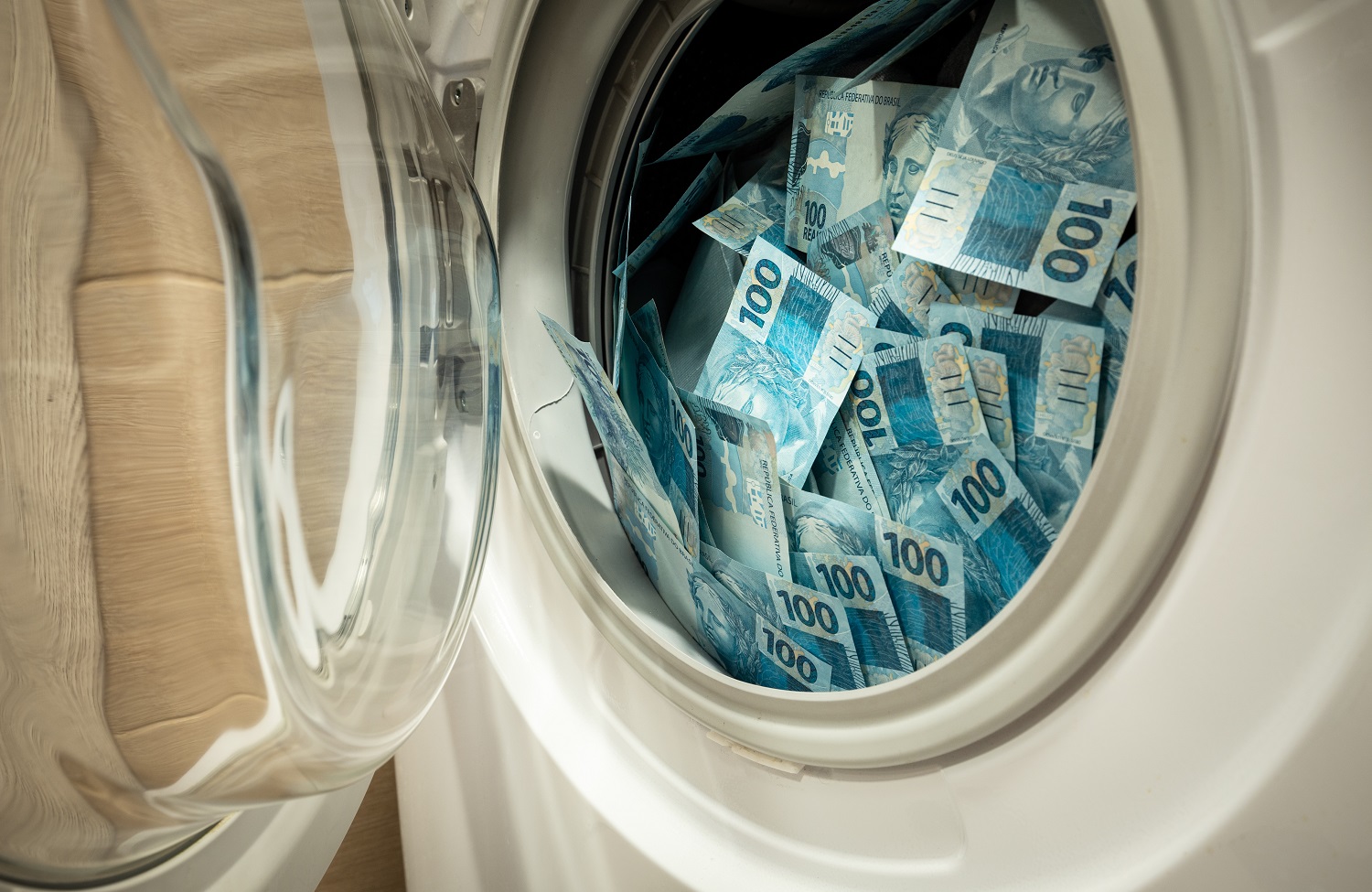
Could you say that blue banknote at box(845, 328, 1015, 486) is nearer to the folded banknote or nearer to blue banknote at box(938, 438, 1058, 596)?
blue banknote at box(938, 438, 1058, 596)

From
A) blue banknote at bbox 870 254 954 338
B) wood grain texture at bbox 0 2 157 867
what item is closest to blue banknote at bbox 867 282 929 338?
blue banknote at bbox 870 254 954 338

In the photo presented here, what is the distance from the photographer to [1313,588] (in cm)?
28

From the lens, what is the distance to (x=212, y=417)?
1.58 ft

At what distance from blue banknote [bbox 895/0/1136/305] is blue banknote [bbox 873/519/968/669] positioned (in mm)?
181

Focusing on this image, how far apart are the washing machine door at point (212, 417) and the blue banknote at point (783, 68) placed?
0.85ft

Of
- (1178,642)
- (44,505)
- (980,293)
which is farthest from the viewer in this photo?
(980,293)

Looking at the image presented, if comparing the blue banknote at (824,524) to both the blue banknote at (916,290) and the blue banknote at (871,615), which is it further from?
the blue banknote at (916,290)

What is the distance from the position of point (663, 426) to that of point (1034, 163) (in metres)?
0.37

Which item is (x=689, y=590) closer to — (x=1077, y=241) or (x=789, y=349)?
(x=789, y=349)

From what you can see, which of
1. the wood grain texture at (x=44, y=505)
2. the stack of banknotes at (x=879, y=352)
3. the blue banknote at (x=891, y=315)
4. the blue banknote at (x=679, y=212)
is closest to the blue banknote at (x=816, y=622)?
the stack of banknotes at (x=879, y=352)

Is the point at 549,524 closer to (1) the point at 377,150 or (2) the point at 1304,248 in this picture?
(1) the point at 377,150

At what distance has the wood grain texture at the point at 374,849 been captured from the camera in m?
0.89

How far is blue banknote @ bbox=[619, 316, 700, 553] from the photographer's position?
688mm

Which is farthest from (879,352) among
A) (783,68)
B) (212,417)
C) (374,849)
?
(374,849)
